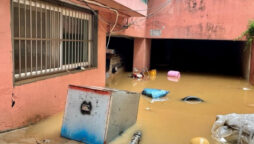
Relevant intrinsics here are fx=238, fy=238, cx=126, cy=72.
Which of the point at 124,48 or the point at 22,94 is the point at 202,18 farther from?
the point at 22,94

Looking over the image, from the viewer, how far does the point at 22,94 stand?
414 centimetres

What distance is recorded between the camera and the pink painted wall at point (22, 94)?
373cm

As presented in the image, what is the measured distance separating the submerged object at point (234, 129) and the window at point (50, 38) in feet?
11.6

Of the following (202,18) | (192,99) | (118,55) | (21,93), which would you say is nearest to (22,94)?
(21,93)

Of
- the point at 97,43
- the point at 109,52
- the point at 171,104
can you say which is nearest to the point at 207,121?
the point at 171,104

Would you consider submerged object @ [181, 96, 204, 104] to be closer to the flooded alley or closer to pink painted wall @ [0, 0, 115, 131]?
the flooded alley

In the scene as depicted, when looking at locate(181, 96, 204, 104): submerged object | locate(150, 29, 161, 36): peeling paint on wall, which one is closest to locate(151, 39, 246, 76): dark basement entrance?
locate(150, 29, 161, 36): peeling paint on wall

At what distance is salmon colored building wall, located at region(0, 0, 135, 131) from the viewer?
12.3ft

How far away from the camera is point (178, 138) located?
424 cm

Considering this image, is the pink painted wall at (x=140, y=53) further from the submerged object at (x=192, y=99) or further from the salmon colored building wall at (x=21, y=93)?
the salmon colored building wall at (x=21, y=93)

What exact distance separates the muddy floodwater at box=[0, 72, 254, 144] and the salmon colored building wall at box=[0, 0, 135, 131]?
7.8 inches

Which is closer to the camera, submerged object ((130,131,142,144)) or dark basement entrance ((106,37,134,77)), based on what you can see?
submerged object ((130,131,142,144))

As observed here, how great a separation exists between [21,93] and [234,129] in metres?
3.67

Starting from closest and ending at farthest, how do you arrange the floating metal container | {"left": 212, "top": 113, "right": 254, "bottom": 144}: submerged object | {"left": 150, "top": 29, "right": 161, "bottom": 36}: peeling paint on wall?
1. the floating metal container
2. {"left": 212, "top": 113, "right": 254, "bottom": 144}: submerged object
3. {"left": 150, "top": 29, "right": 161, "bottom": 36}: peeling paint on wall
